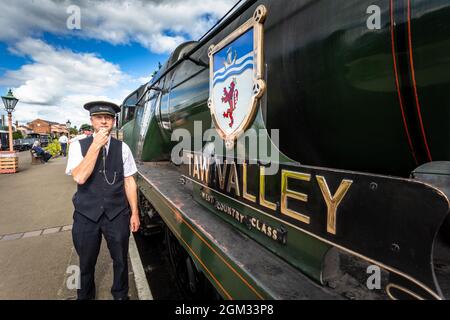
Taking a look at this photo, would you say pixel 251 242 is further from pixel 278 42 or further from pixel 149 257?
pixel 149 257

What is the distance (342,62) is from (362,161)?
442 millimetres

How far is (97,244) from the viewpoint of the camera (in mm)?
2510

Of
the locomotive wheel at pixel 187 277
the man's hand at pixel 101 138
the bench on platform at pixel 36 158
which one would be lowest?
the locomotive wheel at pixel 187 277

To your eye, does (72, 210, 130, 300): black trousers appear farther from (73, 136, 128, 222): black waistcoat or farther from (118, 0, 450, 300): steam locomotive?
(118, 0, 450, 300): steam locomotive

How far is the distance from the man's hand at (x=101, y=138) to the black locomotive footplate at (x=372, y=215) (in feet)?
5.08

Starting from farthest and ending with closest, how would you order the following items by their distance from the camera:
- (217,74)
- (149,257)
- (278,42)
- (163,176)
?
(149,257), (163,176), (217,74), (278,42)

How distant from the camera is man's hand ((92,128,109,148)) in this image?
223 cm

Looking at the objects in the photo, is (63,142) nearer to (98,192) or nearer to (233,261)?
(98,192)

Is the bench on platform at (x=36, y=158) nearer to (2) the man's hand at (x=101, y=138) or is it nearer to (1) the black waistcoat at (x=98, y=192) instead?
(1) the black waistcoat at (x=98, y=192)

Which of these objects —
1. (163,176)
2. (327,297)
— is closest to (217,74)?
(327,297)

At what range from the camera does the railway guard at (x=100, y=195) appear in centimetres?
231

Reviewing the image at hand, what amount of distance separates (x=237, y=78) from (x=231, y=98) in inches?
5.0

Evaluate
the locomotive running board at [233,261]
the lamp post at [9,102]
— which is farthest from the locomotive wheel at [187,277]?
the lamp post at [9,102]

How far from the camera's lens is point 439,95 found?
91 cm
